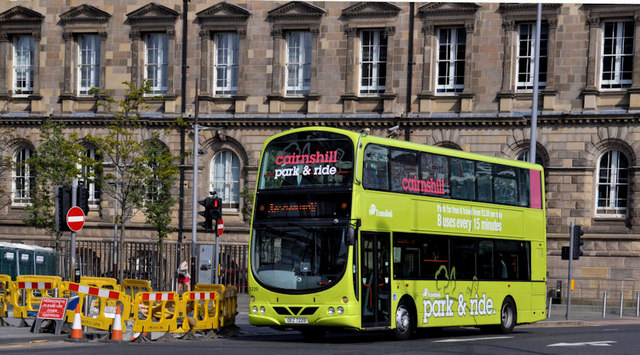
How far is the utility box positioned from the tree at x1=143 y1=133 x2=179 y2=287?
5592 mm

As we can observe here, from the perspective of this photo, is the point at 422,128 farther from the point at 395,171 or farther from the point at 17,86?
the point at 395,171

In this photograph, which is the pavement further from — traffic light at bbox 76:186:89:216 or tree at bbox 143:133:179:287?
tree at bbox 143:133:179:287

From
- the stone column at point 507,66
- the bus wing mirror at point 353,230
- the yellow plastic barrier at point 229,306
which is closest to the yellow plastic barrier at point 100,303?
the yellow plastic barrier at point 229,306

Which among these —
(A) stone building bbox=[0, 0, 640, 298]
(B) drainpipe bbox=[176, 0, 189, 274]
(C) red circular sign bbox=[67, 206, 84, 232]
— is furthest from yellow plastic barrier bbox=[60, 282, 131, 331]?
(B) drainpipe bbox=[176, 0, 189, 274]

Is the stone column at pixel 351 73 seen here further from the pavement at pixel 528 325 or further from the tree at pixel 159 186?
the pavement at pixel 528 325

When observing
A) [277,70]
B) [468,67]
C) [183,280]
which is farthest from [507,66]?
[183,280]

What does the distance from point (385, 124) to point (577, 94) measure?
7723 millimetres

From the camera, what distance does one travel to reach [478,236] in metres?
25.5

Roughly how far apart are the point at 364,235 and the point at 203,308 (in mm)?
3943

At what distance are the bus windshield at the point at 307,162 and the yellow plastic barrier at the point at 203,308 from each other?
252cm

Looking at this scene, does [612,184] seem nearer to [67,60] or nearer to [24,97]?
[67,60]

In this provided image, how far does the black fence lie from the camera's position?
41969mm

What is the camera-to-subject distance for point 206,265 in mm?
36938

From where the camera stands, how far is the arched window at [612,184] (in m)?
43.0
